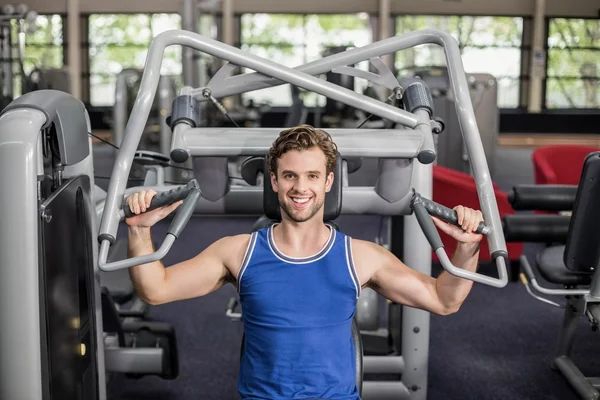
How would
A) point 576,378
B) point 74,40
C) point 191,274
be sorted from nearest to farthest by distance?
point 191,274 → point 576,378 → point 74,40

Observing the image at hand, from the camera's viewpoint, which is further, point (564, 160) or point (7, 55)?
point (7, 55)

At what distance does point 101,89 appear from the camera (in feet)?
43.5

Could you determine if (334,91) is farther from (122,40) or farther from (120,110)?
(122,40)

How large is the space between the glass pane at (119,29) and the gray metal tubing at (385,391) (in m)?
11.1

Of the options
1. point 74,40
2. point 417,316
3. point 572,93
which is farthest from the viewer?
point 572,93

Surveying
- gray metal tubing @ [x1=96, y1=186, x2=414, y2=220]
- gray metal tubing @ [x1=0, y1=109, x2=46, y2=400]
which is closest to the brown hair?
gray metal tubing @ [x1=0, y1=109, x2=46, y2=400]

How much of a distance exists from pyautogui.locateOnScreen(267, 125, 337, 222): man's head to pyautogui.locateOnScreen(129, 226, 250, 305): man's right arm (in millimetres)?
189

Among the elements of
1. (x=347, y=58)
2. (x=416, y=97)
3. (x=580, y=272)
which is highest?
(x=347, y=58)

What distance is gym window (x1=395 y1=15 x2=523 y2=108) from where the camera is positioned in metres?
13.2

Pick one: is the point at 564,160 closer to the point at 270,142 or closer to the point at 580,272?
the point at 580,272

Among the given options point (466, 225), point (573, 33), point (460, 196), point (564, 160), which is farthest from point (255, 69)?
point (573, 33)

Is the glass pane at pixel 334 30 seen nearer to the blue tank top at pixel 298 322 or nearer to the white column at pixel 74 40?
the white column at pixel 74 40

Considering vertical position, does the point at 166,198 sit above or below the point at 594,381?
above

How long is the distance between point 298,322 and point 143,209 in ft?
1.41
